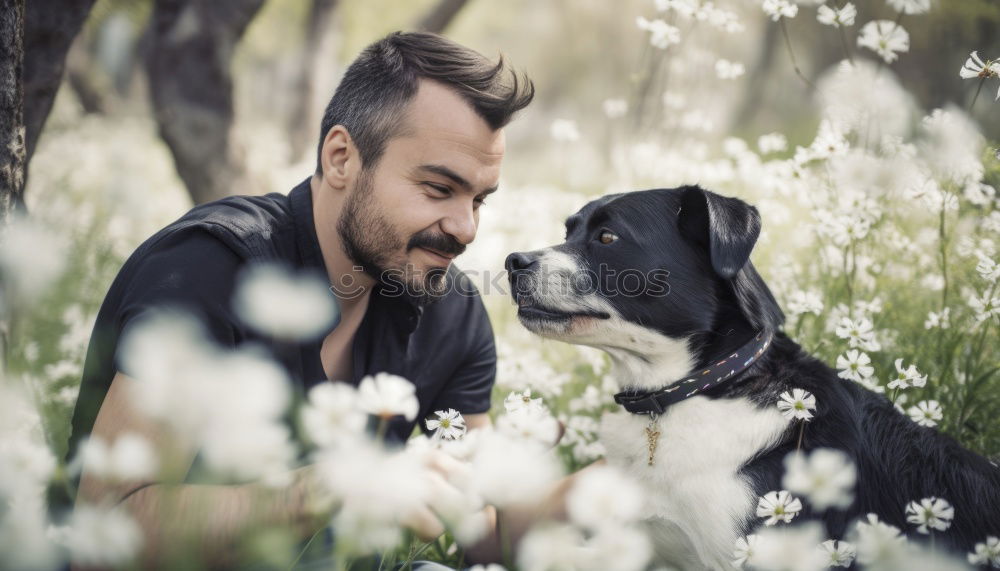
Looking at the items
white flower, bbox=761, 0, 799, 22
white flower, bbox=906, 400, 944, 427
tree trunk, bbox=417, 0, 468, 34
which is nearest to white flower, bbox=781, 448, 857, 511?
white flower, bbox=906, 400, 944, 427

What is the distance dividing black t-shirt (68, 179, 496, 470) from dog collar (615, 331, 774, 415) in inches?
34.7

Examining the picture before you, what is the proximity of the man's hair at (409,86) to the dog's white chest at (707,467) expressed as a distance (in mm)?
1271

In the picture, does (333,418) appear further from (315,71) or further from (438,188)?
(315,71)

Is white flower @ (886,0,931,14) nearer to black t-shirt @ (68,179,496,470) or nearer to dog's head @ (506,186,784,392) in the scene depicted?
dog's head @ (506,186,784,392)

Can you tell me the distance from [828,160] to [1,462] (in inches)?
125

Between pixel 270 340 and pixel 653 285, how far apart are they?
1.37 meters

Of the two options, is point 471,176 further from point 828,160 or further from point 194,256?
point 828,160

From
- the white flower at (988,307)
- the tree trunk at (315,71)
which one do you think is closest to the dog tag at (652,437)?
the white flower at (988,307)

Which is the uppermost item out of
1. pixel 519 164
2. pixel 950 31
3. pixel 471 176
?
pixel 950 31

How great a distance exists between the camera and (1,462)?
4.04 ft

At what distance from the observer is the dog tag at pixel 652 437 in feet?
8.33

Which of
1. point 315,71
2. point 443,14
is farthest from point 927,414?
point 315,71

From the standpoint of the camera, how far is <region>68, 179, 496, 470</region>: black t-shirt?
2.25m

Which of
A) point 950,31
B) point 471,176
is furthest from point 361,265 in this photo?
point 950,31
